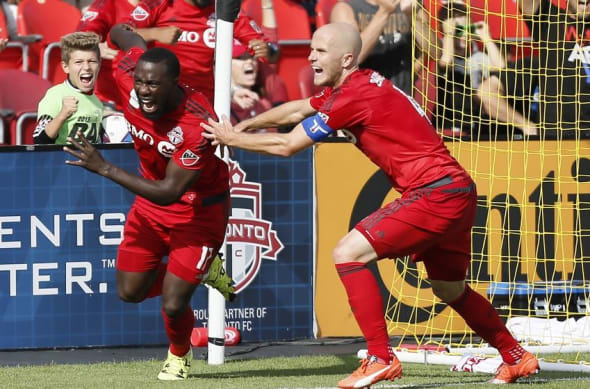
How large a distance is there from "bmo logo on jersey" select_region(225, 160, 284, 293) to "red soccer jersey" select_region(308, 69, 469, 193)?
2.59 meters

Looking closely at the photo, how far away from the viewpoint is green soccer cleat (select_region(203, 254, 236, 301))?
24.5ft

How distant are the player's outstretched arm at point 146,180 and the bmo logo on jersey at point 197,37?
266 cm

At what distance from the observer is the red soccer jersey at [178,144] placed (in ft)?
22.5

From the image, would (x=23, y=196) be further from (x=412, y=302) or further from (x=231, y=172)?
(x=412, y=302)

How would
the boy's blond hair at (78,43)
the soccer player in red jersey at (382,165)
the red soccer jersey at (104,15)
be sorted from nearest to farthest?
the soccer player in red jersey at (382,165) → the boy's blond hair at (78,43) → the red soccer jersey at (104,15)

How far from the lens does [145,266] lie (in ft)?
24.1

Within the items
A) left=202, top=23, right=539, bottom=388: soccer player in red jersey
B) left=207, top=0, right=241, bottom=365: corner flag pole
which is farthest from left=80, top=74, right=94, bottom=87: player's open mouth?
left=202, top=23, right=539, bottom=388: soccer player in red jersey

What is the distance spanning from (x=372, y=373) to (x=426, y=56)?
4195 millimetres

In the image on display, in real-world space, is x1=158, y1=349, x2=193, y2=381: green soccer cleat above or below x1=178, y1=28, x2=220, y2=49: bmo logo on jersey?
below

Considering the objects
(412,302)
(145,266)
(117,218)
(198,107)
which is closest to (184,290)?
(145,266)

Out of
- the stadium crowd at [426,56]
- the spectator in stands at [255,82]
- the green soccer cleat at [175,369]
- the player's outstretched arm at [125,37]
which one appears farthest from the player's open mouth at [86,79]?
the green soccer cleat at [175,369]

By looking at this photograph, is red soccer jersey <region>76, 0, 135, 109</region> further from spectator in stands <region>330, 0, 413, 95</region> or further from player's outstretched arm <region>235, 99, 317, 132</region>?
player's outstretched arm <region>235, 99, 317, 132</region>

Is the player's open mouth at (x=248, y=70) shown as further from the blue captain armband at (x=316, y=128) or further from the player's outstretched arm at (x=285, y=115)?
the blue captain armband at (x=316, y=128)

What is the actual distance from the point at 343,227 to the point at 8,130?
350cm
